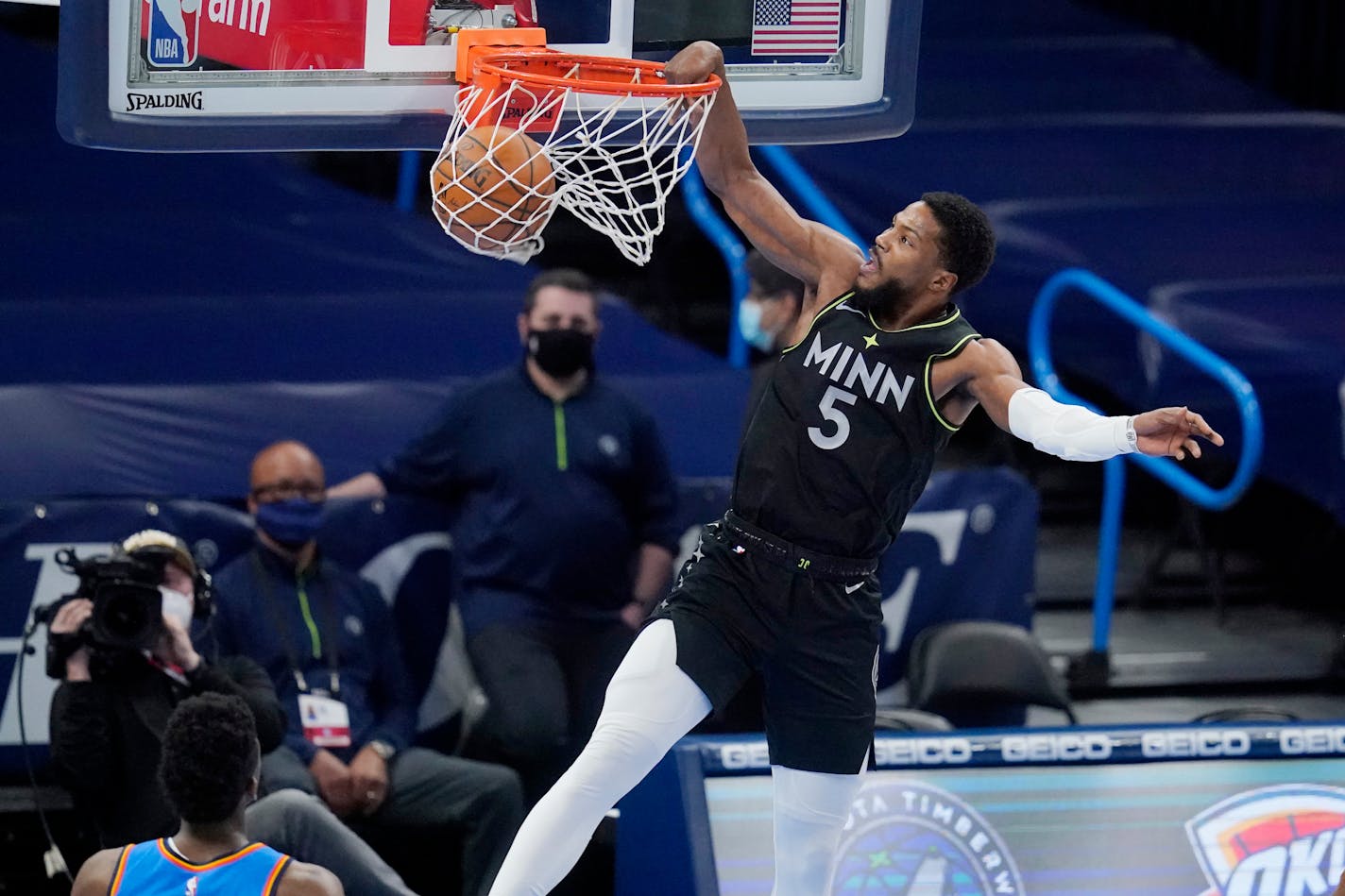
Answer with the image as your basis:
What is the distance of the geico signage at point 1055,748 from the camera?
6348 mm

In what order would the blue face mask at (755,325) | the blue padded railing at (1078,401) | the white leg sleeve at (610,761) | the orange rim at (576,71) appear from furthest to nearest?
the blue padded railing at (1078,401) → the blue face mask at (755,325) → the orange rim at (576,71) → the white leg sleeve at (610,761)

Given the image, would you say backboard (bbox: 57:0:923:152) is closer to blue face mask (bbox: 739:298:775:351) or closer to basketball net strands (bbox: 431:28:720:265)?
basketball net strands (bbox: 431:28:720:265)

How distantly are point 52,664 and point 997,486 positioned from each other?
3.61m

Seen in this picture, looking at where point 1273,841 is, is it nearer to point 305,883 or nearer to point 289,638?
point 305,883

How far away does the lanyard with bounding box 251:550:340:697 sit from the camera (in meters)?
6.85

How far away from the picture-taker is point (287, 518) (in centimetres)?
695

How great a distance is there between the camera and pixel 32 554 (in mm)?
7160

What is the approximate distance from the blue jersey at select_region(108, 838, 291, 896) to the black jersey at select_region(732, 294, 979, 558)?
1433 mm

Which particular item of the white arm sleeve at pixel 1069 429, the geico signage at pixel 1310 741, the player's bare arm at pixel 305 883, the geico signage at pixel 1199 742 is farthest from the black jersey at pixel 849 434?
the geico signage at pixel 1310 741

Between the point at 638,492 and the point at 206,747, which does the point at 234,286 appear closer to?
the point at 638,492

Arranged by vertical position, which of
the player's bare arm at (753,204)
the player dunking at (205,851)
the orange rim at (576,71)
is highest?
the orange rim at (576,71)

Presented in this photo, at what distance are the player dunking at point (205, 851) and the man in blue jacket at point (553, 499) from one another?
7.32ft

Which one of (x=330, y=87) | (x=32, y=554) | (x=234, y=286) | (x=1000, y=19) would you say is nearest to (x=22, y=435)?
(x=32, y=554)

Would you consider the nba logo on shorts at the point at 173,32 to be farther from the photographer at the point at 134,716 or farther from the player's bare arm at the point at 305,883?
the player's bare arm at the point at 305,883
